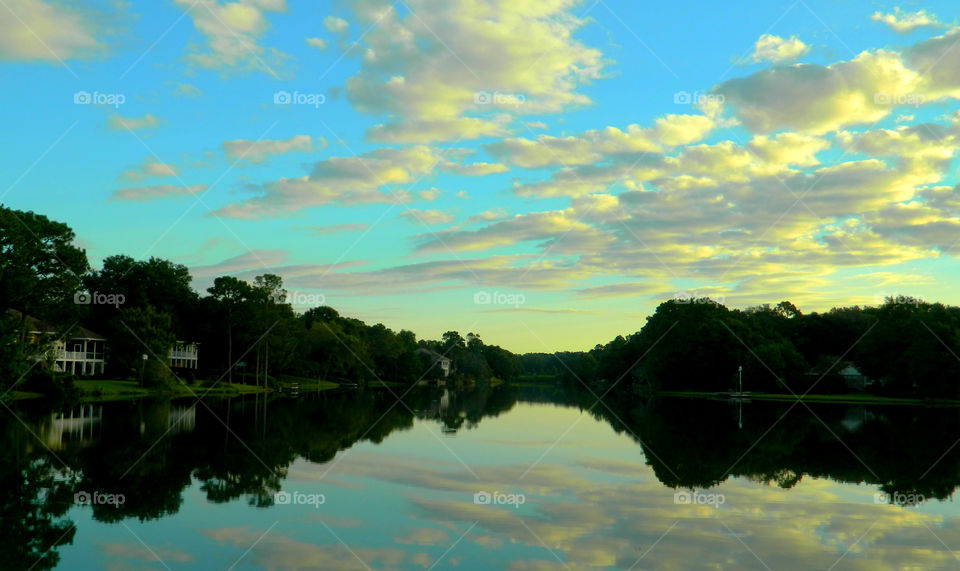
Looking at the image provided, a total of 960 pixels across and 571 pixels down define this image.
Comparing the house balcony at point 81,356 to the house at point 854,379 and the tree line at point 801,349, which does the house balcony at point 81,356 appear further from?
the house at point 854,379

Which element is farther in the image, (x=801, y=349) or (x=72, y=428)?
(x=801, y=349)

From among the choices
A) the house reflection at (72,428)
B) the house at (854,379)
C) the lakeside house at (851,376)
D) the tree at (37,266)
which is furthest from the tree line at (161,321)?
the house at (854,379)

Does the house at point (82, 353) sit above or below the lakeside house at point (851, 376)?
above

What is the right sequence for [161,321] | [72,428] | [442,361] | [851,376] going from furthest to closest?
1. [442,361]
2. [851,376]
3. [161,321]
4. [72,428]

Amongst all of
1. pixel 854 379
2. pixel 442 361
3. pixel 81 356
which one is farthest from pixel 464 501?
pixel 442 361

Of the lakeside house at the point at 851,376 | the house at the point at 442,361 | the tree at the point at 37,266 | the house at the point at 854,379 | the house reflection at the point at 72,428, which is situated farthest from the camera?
the house at the point at 442,361

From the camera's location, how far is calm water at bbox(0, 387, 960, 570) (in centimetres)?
1105

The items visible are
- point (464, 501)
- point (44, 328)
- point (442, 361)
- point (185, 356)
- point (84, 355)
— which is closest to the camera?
point (464, 501)

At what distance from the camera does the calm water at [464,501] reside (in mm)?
11055

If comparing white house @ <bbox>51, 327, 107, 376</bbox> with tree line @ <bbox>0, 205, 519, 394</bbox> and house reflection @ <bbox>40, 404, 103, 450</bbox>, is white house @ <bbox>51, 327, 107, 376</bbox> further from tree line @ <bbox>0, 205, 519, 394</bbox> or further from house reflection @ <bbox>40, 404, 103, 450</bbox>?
house reflection @ <bbox>40, 404, 103, 450</bbox>

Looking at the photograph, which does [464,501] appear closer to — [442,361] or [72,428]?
[72,428]

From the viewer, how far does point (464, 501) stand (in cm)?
1532

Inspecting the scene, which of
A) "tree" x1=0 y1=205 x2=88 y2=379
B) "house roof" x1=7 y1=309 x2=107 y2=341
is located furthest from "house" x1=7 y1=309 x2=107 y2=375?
"tree" x1=0 y1=205 x2=88 y2=379

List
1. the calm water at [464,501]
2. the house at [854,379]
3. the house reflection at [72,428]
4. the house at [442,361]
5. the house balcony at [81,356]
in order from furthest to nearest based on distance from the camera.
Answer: the house at [442,361], the house at [854,379], the house balcony at [81,356], the house reflection at [72,428], the calm water at [464,501]
